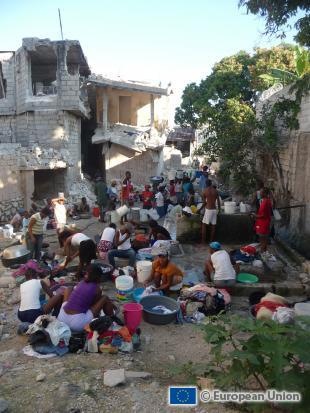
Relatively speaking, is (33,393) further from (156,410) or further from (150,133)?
(150,133)

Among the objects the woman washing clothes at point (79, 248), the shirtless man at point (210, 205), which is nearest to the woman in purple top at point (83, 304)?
the woman washing clothes at point (79, 248)

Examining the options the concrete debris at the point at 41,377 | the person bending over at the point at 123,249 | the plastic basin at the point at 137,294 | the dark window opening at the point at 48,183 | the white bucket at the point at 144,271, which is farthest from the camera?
the dark window opening at the point at 48,183

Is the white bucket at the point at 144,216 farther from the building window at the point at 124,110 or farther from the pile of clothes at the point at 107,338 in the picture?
the building window at the point at 124,110

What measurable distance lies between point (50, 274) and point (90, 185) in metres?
12.7

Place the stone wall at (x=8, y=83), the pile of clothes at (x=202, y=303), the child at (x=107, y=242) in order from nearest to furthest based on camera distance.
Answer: the pile of clothes at (x=202, y=303) → the child at (x=107, y=242) → the stone wall at (x=8, y=83)

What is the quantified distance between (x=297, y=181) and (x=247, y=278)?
3.81 m

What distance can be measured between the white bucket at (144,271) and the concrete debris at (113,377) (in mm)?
3015

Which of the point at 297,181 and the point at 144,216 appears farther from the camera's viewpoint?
the point at 144,216

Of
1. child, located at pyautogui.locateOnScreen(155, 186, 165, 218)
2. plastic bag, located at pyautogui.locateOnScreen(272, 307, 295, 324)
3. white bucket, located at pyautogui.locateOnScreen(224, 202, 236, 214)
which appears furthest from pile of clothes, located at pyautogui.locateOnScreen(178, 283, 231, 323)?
child, located at pyautogui.locateOnScreen(155, 186, 165, 218)

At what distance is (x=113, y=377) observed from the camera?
13.1ft

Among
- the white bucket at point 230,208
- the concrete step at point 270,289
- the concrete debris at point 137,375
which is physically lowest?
the concrete debris at point 137,375

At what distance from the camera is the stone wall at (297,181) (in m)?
9.05

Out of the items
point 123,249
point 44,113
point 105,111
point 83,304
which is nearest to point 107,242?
point 123,249

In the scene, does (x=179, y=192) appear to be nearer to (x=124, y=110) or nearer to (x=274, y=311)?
(x=274, y=311)
